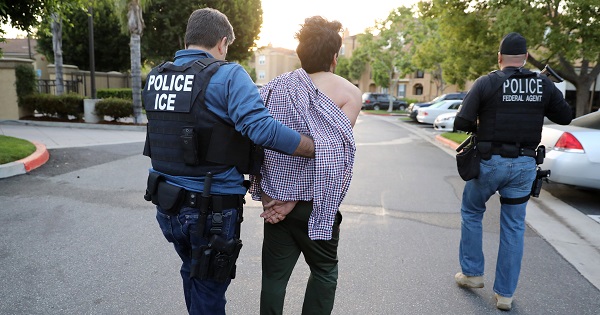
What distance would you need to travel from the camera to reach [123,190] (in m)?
6.54

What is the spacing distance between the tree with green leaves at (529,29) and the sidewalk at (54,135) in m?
9.82

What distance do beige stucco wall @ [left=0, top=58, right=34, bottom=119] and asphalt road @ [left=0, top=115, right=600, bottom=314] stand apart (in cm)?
996

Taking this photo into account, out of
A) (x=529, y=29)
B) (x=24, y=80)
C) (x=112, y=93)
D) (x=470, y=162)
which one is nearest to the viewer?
(x=470, y=162)

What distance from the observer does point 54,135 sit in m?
12.3

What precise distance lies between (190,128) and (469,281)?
264 cm

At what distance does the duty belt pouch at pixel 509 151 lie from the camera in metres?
3.14

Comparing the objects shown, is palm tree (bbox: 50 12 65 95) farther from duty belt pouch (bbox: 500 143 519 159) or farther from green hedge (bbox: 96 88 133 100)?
duty belt pouch (bbox: 500 143 519 159)

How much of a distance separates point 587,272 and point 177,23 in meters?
22.1

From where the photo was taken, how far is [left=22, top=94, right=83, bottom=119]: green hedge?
1538cm

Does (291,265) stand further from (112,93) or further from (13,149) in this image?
(112,93)

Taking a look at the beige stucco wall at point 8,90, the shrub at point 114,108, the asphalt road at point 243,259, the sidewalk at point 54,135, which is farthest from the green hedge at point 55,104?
the asphalt road at point 243,259

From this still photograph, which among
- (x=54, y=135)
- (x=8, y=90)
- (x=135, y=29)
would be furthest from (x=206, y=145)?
(x=8, y=90)

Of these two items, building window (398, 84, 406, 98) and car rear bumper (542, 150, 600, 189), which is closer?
car rear bumper (542, 150, 600, 189)

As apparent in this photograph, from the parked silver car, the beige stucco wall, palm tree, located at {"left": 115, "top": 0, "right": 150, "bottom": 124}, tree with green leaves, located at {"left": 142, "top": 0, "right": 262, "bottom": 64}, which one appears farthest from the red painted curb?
tree with green leaves, located at {"left": 142, "top": 0, "right": 262, "bottom": 64}
